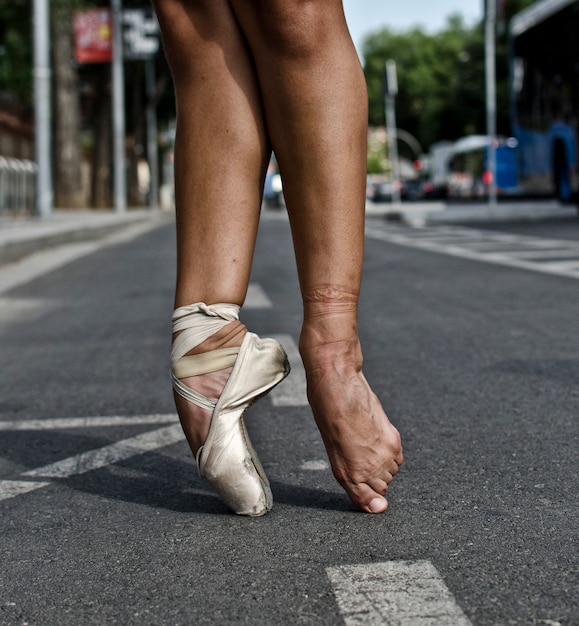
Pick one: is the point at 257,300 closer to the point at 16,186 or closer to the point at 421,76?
the point at 16,186

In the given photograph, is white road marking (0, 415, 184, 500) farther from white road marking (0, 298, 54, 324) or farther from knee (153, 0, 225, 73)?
white road marking (0, 298, 54, 324)

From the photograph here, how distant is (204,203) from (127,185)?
43998 millimetres

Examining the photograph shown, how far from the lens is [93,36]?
28.0m

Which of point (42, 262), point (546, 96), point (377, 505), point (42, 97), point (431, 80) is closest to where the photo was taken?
point (377, 505)

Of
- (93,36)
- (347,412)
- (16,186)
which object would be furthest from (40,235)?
(93,36)

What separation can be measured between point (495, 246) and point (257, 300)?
5.48 metres

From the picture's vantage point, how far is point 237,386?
1861mm

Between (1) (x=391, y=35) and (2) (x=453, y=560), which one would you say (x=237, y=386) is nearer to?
(2) (x=453, y=560)

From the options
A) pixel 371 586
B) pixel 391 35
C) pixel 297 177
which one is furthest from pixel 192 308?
pixel 391 35

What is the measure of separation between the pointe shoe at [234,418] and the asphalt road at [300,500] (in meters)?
0.05

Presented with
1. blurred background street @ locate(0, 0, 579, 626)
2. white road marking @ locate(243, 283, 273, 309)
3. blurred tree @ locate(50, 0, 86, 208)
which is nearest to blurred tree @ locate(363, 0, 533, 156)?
blurred tree @ locate(50, 0, 86, 208)

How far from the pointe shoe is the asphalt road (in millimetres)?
52

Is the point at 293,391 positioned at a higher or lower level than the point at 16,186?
lower

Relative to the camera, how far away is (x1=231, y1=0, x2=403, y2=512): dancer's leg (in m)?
1.86
